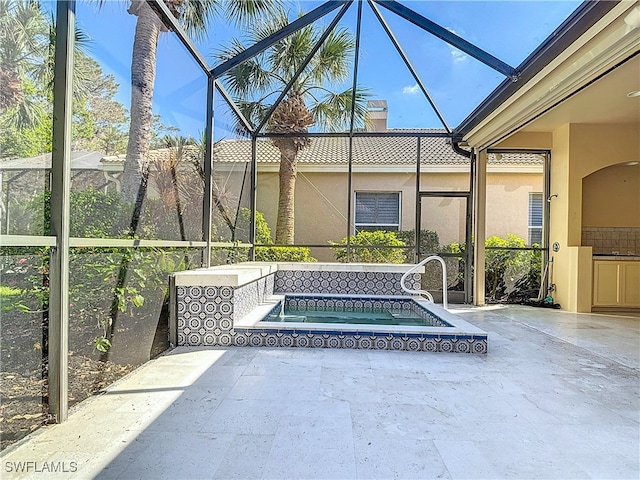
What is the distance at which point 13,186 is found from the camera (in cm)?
195

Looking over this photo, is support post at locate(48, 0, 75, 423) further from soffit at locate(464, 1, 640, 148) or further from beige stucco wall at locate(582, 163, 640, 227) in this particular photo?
beige stucco wall at locate(582, 163, 640, 227)

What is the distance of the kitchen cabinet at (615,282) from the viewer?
6.50 m

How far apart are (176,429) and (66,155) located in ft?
5.42

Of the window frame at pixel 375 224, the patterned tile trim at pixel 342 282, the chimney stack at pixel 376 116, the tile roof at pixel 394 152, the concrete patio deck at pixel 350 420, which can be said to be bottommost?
the concrete patio deck at pixel 350 420

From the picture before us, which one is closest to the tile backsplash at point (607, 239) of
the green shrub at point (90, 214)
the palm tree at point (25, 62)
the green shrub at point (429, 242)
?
the green shrub at point (429, 242)

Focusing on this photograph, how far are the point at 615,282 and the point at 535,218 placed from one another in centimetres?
179

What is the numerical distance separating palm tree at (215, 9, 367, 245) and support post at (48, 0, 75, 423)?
4248 mm

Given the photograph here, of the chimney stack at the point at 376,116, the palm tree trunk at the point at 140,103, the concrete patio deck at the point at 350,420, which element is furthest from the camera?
the chimney stack at the point at 376,116

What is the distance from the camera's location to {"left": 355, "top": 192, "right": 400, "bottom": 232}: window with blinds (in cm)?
781

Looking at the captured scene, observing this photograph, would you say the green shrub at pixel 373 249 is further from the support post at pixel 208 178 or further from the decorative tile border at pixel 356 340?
the decorative tile border at pixel 356 340

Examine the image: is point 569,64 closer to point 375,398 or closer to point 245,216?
point 375,398

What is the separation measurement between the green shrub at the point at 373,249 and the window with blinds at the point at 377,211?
12.0 inches

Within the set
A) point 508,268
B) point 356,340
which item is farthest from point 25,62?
point 508,268

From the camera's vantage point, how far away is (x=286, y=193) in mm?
7828
